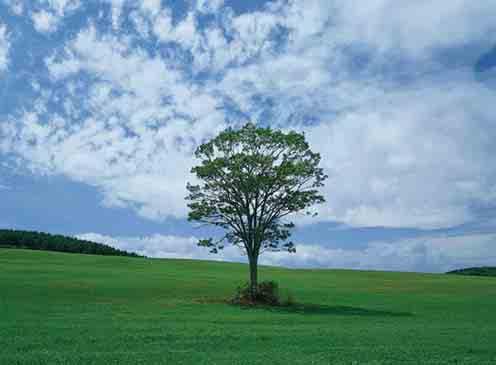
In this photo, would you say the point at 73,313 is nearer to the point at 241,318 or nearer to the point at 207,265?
the point at 241,318

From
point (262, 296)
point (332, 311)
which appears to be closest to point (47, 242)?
point (262, 296)

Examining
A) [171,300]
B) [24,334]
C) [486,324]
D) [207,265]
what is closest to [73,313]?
[24,334]

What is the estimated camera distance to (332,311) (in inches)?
1449

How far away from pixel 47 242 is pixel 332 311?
123168 mm

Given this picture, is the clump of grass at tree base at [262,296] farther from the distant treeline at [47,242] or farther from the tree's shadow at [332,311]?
the distant treeline at [47,242]

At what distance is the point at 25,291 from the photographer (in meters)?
42.5

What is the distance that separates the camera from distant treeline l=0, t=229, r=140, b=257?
14050 centimetres

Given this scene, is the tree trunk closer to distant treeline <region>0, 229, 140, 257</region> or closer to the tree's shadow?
the tree's shadow

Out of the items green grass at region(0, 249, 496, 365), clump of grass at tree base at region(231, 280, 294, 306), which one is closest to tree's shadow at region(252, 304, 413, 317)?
green grass at region(0, 249, 496, 365)

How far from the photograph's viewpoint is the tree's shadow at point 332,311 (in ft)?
115

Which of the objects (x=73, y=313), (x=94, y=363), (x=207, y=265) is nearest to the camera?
(x=94, y=363)

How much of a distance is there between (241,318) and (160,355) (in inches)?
548

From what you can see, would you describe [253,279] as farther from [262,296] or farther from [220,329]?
[220,329]

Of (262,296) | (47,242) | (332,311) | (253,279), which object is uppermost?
(47,242)
